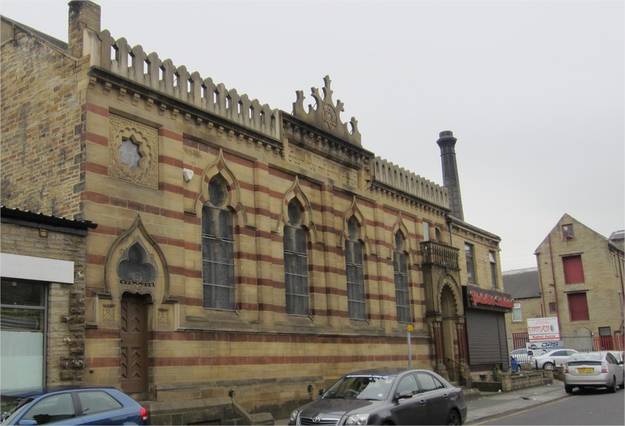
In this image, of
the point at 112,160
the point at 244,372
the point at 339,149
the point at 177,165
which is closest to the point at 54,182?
the point at 112,160

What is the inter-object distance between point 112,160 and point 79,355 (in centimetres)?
467

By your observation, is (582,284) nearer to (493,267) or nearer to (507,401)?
(493,267)

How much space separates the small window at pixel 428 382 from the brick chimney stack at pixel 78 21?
10.8m

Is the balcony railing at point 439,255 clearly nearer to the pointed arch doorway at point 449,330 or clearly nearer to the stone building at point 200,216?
the pointed arch doorway at point 449,330

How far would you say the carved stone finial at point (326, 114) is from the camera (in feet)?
75.9

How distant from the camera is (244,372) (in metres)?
18.7

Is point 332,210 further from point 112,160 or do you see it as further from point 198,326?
point 112,160

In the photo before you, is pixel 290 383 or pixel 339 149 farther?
pixel 339 149

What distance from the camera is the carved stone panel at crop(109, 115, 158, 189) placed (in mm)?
16453

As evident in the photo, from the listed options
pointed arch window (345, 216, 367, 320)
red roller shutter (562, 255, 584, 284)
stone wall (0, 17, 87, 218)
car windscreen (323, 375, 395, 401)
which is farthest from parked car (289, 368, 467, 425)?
red roller shutter (562, 255, 584, 284)

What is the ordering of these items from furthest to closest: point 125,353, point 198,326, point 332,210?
point 332,210, point 198,326, point 125,353

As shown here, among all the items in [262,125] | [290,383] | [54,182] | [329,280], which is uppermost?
[262,125]

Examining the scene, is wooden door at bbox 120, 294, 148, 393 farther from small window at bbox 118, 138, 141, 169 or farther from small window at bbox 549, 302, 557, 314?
small window at bbox 549, 302, 557, 314

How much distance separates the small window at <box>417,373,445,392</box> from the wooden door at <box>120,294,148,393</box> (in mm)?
6591
